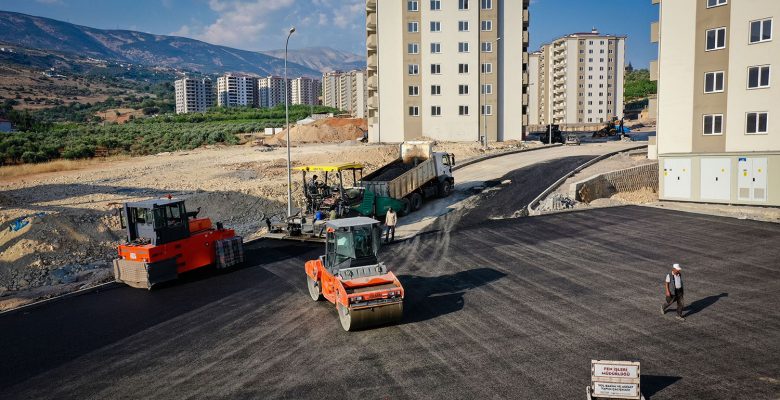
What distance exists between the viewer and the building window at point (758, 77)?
28.5 metres

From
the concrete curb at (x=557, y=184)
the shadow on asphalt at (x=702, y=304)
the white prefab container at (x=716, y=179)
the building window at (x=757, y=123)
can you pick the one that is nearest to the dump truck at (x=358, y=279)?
the shadow on asphalt at (x=702, y=304)

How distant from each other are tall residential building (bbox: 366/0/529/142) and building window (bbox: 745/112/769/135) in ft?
131

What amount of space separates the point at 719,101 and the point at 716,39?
3294 mm

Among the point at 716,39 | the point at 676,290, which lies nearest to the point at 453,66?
the point at 716,39

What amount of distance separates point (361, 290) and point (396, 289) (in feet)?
2.75

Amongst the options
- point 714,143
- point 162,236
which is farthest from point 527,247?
point 714,143

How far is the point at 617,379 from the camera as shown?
9.57 metres

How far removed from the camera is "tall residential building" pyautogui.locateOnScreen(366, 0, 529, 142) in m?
67.6

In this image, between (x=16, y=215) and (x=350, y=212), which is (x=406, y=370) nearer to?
(x=350, y=212)

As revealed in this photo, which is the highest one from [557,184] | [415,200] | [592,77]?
[592,77]

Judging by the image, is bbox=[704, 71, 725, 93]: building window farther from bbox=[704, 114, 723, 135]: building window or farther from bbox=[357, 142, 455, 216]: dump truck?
bbox=[357, 142, 455, 216]: dump truck

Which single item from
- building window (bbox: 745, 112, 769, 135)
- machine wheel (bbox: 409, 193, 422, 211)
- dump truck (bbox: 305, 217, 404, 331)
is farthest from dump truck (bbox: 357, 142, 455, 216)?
building window (bbox: 745, 112, 769, 135)

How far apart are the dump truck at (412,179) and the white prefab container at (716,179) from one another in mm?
13729

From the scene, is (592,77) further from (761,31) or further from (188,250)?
(188,250)
